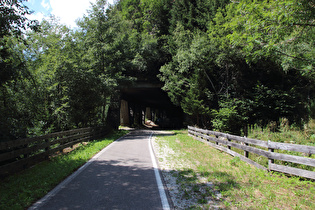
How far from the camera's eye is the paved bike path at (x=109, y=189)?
396 cm

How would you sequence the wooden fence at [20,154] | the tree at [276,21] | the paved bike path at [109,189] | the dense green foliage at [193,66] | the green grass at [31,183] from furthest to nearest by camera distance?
the dense green foliage at [193,66] < the tree at [276,21] < the wooden fence at [20,154] < the green grass at [31,183] < the paved bike path at [109,189]

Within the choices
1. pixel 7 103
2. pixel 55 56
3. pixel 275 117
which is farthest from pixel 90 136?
pixel 275 117

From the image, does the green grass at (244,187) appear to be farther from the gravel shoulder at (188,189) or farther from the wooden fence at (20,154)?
the wooden fence at (20,154)

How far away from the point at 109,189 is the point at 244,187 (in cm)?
325

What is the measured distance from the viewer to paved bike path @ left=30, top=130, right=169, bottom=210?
3.96 m

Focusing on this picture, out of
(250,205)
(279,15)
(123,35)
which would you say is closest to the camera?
(250,205)

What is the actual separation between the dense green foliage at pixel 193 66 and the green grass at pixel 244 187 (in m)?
5.34

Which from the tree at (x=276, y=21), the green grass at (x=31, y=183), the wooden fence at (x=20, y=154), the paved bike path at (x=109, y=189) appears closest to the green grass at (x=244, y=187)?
the paved bike path at (x=109, y=189)

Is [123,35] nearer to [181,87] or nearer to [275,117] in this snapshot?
[181,87]

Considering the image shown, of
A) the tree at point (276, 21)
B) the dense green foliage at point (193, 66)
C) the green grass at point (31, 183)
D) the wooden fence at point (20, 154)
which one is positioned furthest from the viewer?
the dense green foliage at point (193, 66)

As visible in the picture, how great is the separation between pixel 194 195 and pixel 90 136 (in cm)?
Answer: 1102

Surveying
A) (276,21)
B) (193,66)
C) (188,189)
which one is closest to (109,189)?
(188,189)

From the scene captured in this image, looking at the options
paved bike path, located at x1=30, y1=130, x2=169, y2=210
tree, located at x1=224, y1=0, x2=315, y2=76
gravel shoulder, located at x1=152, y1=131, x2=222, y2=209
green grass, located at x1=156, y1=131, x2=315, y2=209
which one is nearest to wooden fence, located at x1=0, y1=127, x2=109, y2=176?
paved bike path, located at x1=30, y1=130, x2=169, y2=210

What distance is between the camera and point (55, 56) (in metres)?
12.8
